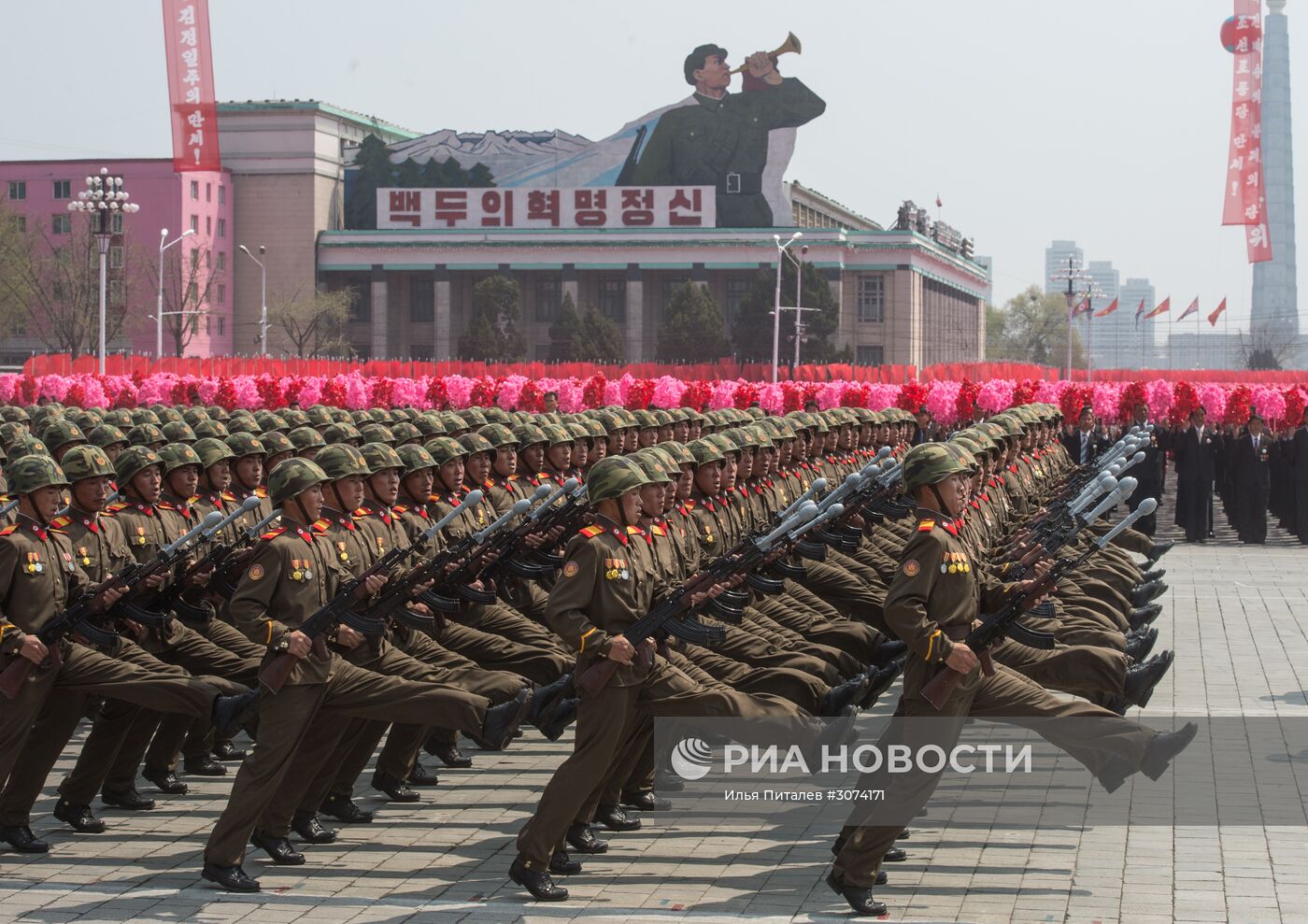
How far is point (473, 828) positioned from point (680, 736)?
1175 millimetres

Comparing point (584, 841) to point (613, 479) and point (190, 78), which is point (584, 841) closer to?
point (613, 479)

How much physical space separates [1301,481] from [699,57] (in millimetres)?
69422

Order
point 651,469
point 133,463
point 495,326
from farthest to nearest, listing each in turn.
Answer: point 495,326 < point 133,463 < point 651,469

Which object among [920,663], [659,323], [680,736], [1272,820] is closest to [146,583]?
[680,736]

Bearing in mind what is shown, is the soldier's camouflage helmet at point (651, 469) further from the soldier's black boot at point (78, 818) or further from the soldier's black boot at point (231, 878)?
the soldier's black boot at point (78, 818)

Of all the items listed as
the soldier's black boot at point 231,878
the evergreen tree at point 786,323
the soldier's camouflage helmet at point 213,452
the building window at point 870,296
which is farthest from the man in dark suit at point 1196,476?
the building window at point 870,296

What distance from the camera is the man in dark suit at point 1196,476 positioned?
27.4 metres

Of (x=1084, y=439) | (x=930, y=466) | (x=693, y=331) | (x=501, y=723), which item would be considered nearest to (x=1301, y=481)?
(x=1084, y=439)

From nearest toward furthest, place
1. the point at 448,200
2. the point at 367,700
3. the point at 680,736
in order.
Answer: the point at 367,700 < the point at 680,736 < the point at 448,200

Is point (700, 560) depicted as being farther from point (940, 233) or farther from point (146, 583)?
point (940, 233)

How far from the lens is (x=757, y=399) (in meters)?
32.5

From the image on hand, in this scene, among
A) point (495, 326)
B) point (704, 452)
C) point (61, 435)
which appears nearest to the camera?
point (704, 452)

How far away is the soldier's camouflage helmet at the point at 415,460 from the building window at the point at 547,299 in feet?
279

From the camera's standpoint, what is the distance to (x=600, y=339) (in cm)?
8650
